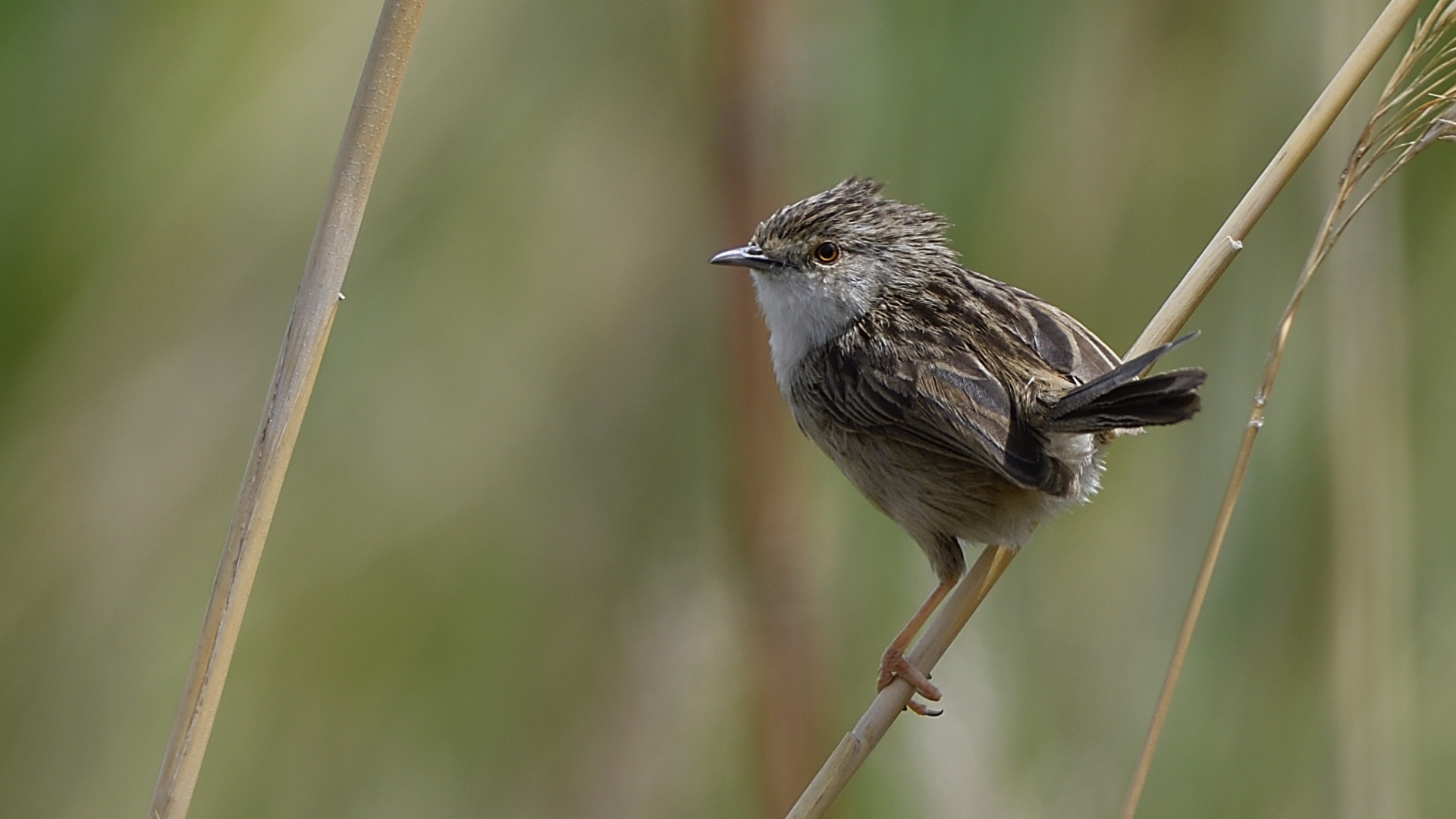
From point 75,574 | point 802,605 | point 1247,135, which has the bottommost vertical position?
point 75,574

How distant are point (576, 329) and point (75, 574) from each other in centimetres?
161

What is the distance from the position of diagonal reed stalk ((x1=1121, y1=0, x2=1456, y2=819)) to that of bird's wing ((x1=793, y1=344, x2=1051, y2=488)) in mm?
436

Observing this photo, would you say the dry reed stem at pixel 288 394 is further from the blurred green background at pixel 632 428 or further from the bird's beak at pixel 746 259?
the bird's beak at pixel 746 259

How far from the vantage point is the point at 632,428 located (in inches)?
174

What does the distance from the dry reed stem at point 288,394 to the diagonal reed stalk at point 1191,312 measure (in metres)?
1.09

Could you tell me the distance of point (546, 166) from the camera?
4.20 meters

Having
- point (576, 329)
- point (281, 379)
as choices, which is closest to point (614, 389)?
point (576, 329)

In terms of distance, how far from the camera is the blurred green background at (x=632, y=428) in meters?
3.17

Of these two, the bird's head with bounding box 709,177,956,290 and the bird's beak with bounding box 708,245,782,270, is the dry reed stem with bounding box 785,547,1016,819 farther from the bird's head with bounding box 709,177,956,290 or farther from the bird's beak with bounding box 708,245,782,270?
the bird's beak with bounding box 708,245,782,270

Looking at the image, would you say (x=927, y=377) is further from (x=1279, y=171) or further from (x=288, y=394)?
(x=288, y=394)

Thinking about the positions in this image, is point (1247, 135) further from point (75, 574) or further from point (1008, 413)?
point (75, 574)

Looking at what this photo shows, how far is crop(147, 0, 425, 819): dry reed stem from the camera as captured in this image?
82.0 inches

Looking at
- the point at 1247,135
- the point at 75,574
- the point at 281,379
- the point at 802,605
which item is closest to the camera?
the point at 281,379

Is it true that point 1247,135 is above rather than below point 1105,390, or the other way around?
above
